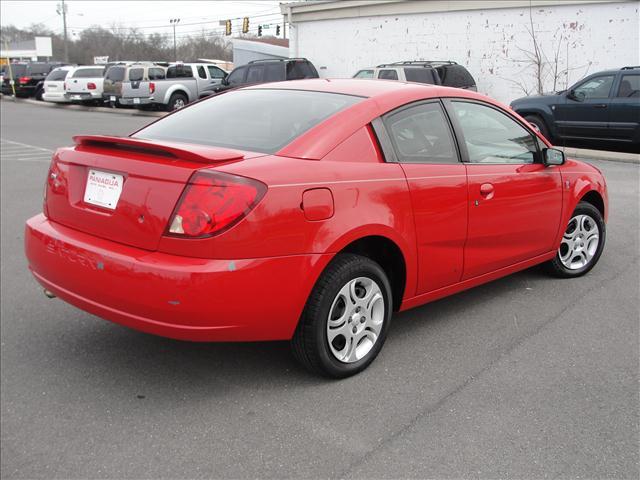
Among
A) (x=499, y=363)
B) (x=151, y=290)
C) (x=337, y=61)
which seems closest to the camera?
(x=151, y=290)

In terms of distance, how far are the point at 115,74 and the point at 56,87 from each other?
6094 millimetres

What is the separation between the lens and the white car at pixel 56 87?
30.6 metres

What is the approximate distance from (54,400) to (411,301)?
200cm

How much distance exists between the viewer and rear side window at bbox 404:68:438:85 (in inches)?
667

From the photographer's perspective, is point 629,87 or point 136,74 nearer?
point 629,87

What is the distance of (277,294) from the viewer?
9.93 feet

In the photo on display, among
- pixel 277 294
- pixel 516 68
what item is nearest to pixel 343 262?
pixel 277 294

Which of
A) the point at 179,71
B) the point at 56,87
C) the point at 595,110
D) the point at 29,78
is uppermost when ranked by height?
the point at 29,78

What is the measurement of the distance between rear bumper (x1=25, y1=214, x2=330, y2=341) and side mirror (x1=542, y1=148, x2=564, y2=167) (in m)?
2.25

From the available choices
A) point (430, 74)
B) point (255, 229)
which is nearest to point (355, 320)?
point (255, 229)

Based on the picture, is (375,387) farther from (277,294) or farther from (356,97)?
(356,97)

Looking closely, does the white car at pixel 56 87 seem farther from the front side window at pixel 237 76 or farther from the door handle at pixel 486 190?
the door handle at pixel 486 190

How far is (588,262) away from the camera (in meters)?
5.22

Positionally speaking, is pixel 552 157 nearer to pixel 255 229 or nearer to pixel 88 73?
pixel 255 229
